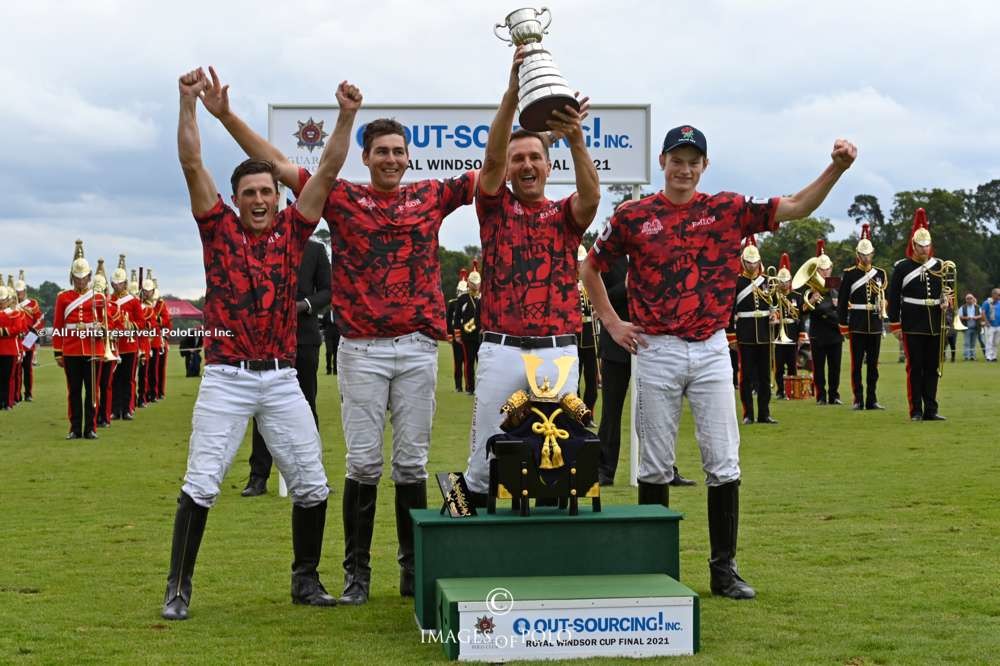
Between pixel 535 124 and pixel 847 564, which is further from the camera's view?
pixel 847 564

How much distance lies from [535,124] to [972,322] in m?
38.9

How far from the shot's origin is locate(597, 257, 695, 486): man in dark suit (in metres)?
11.5

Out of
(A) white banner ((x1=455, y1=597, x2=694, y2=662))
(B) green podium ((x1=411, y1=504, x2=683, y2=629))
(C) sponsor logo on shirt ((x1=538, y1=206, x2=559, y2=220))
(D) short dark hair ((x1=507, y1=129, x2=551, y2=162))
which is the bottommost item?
(A) white banner ((x1=455, y1=597, x2=694, y2=662))

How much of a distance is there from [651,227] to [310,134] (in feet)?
15.7

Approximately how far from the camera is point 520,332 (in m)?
6.61

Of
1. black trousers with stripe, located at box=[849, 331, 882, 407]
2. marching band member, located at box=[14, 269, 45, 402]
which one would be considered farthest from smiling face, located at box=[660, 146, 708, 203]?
marching band member, located at box=[14, 269, 45, 402]

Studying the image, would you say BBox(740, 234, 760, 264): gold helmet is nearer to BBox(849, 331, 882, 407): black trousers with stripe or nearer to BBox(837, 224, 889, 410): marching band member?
BBox(837, 224, 889, 410): marching band member

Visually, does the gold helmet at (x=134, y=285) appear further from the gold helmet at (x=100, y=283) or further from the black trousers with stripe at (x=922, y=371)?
the black trousers with stripe at (x=922, y=371)

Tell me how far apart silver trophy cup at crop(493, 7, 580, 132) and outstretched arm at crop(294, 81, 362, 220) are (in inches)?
31.5

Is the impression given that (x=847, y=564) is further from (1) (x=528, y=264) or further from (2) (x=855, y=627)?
(1) (x=528, y=264)

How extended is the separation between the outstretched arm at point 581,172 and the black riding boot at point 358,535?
185 cm

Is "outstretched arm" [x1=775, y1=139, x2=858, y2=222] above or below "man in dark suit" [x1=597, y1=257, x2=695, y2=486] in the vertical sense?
above

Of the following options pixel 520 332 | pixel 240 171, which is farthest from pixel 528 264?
pixel 240 171

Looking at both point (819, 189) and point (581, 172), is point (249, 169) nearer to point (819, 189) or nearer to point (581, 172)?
point (581, 172)
